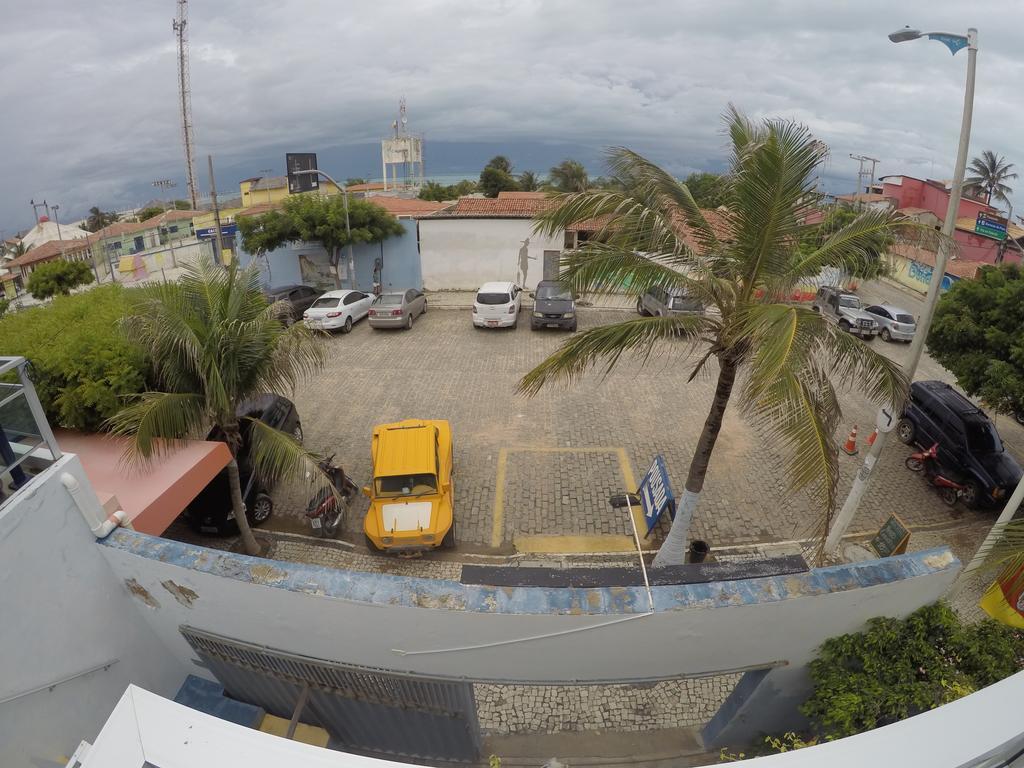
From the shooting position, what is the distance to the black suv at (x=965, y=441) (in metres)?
9.58

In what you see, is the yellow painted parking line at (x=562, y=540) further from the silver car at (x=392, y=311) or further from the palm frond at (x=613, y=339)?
the silver car at (x=392, y=311)

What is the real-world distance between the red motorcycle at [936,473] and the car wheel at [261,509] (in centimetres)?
1235

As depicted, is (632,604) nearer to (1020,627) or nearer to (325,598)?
(325,598)

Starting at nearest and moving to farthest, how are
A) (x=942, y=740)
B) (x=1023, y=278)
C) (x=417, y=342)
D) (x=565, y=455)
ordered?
(x=942, y=740)
(x=1023, y=278)
(x=565, y=455)
(x=417, y=342)

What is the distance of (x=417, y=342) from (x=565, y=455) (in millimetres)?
8311

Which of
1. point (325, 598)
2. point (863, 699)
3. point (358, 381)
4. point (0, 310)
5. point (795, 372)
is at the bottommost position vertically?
point (358, 381)

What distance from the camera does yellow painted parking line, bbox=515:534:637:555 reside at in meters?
8.76

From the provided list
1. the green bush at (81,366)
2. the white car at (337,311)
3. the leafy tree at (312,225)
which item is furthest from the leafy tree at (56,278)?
the green bush at (81,366)

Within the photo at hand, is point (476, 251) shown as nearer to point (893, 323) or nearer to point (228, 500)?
point (893, 323)

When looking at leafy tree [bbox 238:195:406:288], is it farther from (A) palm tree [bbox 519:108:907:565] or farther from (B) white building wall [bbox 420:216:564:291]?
(A) palm tree [bbox 519:108:907:565]

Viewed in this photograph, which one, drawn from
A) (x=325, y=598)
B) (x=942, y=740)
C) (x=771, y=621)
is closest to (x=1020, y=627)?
(x=771, y=621)

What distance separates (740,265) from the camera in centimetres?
592

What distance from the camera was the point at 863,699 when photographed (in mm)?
4066

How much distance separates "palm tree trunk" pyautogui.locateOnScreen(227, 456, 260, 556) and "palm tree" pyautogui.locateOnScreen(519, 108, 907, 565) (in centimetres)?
471
